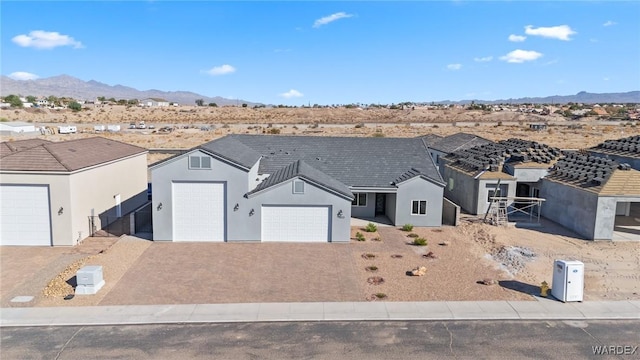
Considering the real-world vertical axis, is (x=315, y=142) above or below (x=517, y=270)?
above

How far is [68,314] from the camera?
15.1 metres

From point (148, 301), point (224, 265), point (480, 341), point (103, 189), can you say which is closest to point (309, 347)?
point (480, 341)

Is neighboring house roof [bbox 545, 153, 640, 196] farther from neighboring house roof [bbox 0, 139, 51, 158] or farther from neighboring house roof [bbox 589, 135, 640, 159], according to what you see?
neighboring house roof [bbox 0, 139, 51, 158]

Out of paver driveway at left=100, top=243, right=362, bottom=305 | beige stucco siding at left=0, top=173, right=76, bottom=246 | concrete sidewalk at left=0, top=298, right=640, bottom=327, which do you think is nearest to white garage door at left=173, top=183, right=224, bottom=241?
paver driveway at left=100, top=243, right=362, bottom=305

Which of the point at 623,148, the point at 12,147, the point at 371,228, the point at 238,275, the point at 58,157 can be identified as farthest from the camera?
the point at 623,148

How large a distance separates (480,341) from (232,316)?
8.31 metres

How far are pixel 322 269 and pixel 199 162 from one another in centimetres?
889

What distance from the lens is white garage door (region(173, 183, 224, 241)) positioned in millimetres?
23391

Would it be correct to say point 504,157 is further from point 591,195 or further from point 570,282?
point 570,282

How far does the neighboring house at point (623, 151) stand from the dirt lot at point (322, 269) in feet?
30.1

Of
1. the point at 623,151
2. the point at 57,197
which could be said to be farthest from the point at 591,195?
the point at 57,197

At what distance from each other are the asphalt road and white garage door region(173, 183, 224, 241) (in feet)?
31.0

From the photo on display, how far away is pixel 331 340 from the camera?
13.6 m

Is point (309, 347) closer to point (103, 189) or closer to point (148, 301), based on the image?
point (148, 301)
